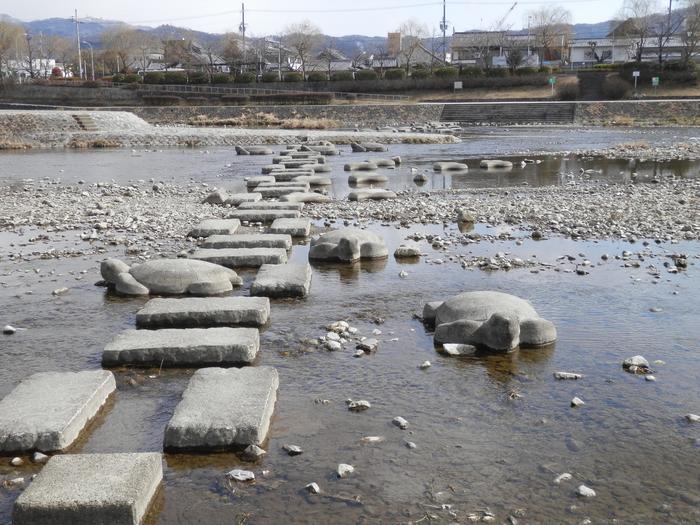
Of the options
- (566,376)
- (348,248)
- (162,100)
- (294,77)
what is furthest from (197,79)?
(566,376)

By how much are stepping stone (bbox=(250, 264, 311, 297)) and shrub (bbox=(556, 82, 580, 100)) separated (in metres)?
53.8

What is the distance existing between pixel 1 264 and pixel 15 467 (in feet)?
18.8

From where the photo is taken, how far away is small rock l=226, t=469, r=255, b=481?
431 centimetres

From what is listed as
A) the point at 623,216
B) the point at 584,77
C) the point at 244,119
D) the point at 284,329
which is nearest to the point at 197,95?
the point at 244,119

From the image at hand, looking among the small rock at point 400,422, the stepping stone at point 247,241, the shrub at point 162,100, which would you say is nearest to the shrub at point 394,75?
the shrub at point 162,100

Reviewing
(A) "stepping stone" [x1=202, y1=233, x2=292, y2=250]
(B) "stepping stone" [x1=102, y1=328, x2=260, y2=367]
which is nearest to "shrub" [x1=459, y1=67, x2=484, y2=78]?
(A) "stepping stone" [x1=202, y1=233, x2=292, y2=250]

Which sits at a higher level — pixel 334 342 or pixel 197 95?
pixel 197 95

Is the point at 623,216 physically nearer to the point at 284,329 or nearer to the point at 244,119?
the point at 284,329

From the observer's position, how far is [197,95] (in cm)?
6125

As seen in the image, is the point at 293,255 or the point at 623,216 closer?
the point at 293,255

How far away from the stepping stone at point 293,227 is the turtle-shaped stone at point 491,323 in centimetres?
448

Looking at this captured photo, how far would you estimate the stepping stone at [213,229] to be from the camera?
35.7 ft

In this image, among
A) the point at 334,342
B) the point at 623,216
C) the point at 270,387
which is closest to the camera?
the point at 270,387

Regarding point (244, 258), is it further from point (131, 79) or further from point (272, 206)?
point (131, 79)
